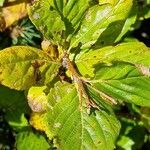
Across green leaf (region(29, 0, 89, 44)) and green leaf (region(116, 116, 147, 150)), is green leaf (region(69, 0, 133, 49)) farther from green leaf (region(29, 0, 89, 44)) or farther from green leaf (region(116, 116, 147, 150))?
green leaf (region(116, 116, 147, 150))

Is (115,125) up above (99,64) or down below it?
below

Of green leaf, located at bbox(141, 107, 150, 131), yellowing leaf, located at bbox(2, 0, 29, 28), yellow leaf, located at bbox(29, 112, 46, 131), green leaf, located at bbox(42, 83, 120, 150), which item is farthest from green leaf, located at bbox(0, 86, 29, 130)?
green leaf, located at bbox(141, 107, 150, 131)

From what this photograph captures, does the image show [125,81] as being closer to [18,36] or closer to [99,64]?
[99,64]

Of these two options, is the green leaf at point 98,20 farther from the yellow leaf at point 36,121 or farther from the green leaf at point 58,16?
the yellow leaf at point 36,121

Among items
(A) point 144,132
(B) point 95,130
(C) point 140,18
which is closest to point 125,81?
(B) point 95,130

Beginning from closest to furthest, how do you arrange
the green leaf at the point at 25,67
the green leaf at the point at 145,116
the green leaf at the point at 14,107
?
the green leaf at the point at 25,67
the green leaf at the point at 14,107
the green leaf at the point at 145,116

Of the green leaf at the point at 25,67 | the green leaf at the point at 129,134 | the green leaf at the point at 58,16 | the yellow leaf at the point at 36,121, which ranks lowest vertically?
the green leaf at the point at 129,134

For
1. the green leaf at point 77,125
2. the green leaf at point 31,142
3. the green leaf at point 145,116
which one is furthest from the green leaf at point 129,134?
the green leaf at point 77,125
